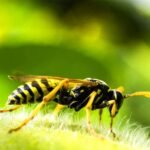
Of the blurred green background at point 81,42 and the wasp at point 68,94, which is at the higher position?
the blurred green background at point 81,42

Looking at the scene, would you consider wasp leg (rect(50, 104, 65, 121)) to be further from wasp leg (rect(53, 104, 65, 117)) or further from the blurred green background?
the blurred green background

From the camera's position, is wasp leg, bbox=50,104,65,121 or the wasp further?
the wasp

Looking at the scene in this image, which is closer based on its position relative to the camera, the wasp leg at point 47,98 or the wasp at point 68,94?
the wasp leg at point 47,98

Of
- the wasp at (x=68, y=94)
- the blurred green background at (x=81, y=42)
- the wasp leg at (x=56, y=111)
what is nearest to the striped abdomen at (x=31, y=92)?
the wasp at (x=68, y=94)

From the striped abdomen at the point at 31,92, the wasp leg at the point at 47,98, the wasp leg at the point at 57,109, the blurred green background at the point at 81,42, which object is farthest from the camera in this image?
the blurred green background at the point at 81,42

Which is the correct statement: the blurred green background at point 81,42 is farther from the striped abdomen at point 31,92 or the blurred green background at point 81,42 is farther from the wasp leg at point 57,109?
the striped abdomen at point 31,92

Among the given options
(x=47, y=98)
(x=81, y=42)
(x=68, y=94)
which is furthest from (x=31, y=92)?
(x=81, y=42)

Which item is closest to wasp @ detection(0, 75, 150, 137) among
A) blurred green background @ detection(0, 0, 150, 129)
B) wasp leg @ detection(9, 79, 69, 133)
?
wasp leg @ detection(9, 79, 69, 133)
